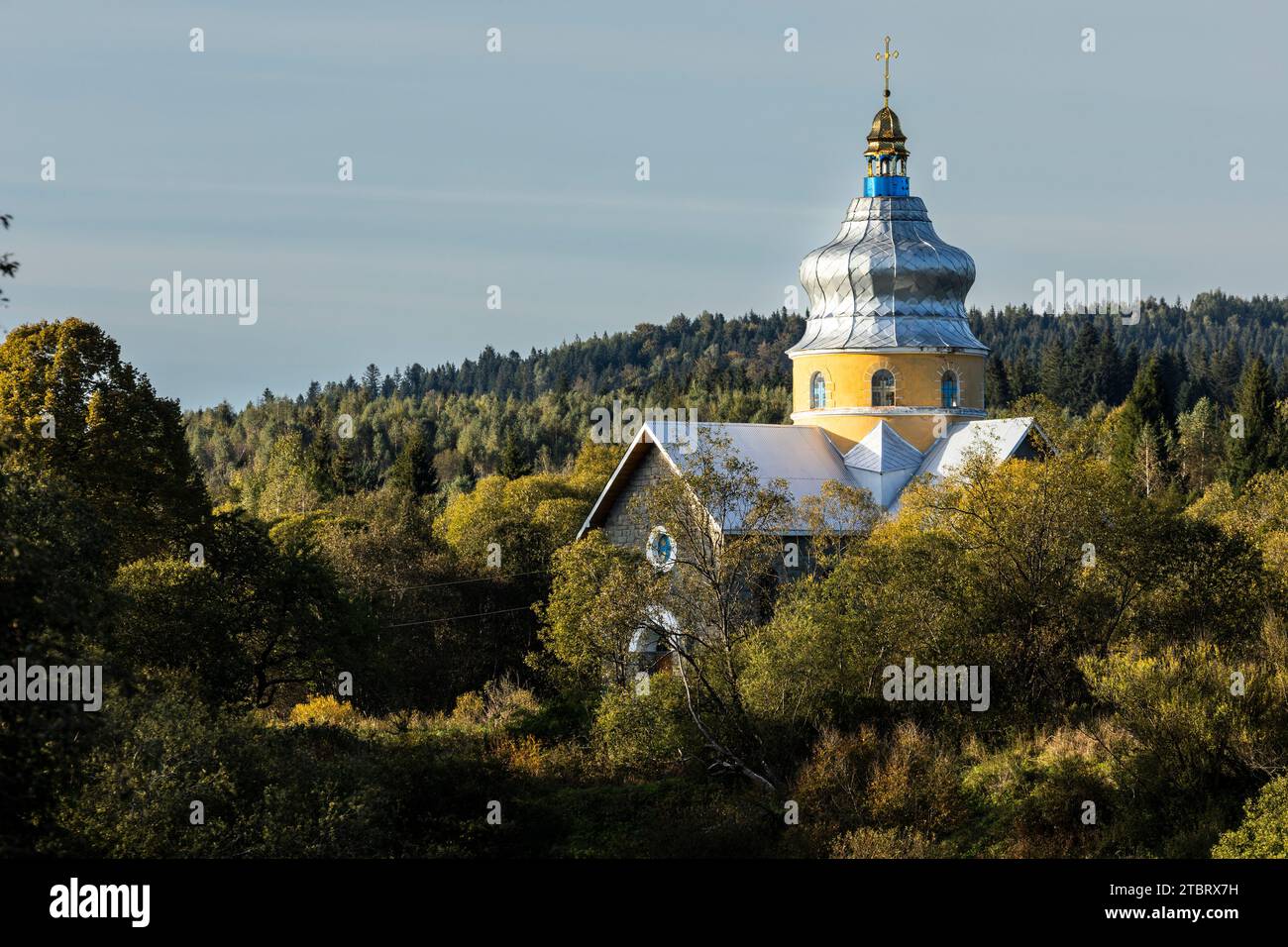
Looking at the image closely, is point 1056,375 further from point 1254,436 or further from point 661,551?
point 661,551

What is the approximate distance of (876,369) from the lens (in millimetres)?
45531

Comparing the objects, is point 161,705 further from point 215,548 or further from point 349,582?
point 349,582

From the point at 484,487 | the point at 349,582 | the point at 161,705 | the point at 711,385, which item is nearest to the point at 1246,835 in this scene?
the point at 161,705

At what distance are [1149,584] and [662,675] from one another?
A: 9.13 meters

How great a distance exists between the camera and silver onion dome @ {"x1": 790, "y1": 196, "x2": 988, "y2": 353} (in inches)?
1791

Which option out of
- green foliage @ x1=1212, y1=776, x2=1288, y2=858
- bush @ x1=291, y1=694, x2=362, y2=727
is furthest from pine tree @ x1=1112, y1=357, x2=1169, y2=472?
green foliage @ x1=1212, y1=776, x2=1288, y2=858

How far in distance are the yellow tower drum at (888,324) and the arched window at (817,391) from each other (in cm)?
2

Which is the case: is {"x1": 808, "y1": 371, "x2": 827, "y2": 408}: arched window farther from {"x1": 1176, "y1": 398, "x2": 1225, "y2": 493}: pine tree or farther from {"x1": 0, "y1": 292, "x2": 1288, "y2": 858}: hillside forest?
{"x1": 1176, "y1": 398, "x2": 1225, "y2": 493}: pine tree

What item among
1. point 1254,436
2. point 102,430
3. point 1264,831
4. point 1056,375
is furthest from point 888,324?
point 1056,375

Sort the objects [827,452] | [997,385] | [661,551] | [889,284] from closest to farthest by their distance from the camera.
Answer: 1. [661,551]
2. [827,452]
3. [889,284]
4. [997,385]

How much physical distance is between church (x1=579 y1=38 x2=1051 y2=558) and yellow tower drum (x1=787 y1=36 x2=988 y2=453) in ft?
0.08

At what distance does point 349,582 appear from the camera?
5094cm

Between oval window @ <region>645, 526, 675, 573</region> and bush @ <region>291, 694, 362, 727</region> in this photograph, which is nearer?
oval window @ <region>645, 526, 675, 573</region>

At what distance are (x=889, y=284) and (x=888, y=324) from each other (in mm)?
1052
